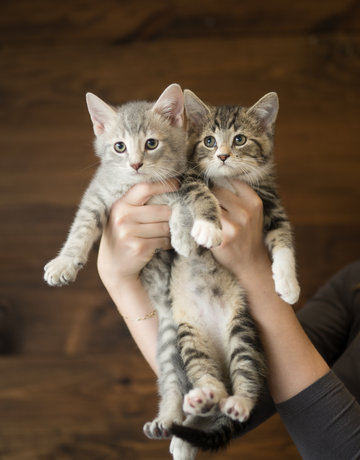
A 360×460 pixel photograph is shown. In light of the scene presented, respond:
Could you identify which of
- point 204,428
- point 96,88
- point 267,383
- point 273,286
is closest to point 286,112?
point 96,88

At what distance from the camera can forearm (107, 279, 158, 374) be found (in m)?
1.26

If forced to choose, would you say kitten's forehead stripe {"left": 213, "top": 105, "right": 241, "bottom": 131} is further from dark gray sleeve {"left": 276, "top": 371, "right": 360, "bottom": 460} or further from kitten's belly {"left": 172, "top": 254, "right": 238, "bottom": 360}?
dark gray sleeve {"left": 276, "top": 371, "right": 360, "bottom": 460}

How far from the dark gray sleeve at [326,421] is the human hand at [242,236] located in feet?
1.13

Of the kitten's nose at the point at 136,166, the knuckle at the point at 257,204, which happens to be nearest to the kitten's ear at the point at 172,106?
the kitten's nose at the point at 136,166

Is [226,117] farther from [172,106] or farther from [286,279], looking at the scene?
[286,279]

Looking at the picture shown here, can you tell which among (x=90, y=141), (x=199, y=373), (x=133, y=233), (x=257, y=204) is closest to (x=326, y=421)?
(x=199, y=373)

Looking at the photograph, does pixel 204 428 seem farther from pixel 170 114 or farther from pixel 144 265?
pixel 170 114

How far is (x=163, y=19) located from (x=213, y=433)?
194cm

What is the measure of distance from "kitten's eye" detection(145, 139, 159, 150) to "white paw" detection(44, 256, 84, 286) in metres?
0.42

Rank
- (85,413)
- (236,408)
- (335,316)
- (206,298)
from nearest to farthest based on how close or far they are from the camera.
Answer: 1. (236,408)
2. (206,298)
3. (335,316)
4. (85,413)

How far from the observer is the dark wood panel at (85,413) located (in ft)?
6.74

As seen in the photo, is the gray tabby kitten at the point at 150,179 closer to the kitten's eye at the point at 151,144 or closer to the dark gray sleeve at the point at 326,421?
the kitten's eye at the point at 151,144

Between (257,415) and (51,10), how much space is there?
6.86 ft

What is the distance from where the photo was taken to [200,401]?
995mm
